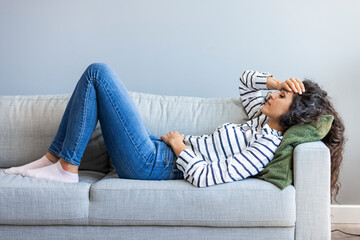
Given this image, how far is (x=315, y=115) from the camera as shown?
1.89 meters

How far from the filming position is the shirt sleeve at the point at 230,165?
5.88 feet

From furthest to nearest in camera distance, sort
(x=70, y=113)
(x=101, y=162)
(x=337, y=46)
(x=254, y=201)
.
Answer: (x=337, y=46) < (x=101, y=162) < (x=70, y=113) < (x=254, y=201)

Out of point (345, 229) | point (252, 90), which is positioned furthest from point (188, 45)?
point (345, 229)

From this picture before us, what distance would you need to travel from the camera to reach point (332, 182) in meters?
2.02

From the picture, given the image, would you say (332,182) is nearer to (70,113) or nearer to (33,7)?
(70,113)

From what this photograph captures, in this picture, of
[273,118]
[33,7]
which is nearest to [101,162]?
[273,118]

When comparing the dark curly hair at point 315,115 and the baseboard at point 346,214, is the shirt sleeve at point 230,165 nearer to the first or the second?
the dark curly hair at point 315,115

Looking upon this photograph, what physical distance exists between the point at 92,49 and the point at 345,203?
180 cm

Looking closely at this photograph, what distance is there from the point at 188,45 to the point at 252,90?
59 cm

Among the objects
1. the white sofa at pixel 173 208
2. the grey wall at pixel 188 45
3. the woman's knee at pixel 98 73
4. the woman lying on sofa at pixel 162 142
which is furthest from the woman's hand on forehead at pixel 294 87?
the woman's knee at pixel 98 73

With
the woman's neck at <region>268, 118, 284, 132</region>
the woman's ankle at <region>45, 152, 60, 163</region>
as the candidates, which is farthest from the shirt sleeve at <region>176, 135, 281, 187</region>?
the woman's ankle at <region>45, 152, 60, 163</region>

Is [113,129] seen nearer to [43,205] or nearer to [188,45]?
[43,205]

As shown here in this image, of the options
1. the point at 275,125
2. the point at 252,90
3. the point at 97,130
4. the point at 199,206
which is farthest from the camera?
the point at 97,130

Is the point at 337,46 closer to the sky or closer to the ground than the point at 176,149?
closer to the sky
